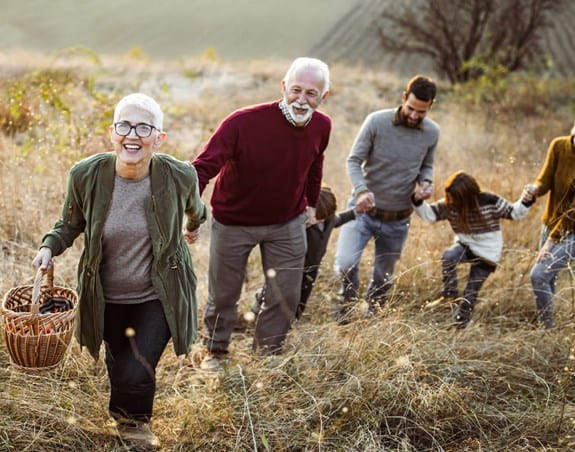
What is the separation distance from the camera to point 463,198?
171 inches

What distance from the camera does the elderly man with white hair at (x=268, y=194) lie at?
3383mm

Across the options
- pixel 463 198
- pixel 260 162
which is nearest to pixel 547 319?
pixel 463 198

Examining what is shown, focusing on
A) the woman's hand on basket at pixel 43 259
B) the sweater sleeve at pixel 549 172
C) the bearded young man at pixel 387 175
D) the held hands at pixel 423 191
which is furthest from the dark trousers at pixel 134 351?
the sweater sleeve at pixel 549 172

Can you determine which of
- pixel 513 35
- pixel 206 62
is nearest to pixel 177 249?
pixel 206 62

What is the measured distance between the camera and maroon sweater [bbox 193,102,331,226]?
3.38 meters

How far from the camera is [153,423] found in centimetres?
310

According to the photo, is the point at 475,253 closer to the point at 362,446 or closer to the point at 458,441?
the point at 458,441

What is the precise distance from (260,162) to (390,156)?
4.18ft

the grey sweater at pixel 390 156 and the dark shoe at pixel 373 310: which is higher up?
the grey sweater at pixel 390 156

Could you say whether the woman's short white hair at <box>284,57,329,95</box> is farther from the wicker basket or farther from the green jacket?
the wicker basket

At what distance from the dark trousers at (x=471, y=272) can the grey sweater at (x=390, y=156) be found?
0.49m

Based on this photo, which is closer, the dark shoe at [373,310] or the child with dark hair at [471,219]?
the dark shoe at [373,310]

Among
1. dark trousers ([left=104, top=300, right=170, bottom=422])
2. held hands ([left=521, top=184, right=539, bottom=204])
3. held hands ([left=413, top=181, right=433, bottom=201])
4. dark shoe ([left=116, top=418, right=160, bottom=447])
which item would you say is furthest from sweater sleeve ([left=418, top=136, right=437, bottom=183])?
dark shoe ([left=116, top=418, right=160, bottom=447])

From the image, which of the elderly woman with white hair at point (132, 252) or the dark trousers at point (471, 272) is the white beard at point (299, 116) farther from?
the dark trousers at point (471, 272)
